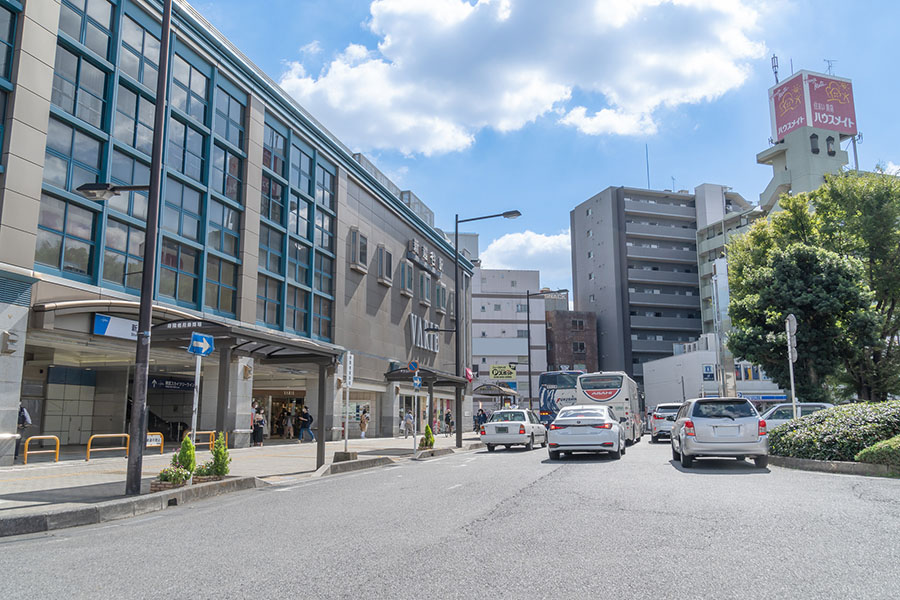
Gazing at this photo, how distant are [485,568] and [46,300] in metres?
16.8

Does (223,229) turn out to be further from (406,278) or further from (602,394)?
(406,278)

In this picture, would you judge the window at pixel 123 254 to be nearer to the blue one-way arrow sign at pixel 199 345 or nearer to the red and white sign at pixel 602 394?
the blue one-way arrow sign at pixel 199 345

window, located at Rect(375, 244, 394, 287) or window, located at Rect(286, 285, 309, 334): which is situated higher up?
window, located at Rect(375, 244, 394, 287)

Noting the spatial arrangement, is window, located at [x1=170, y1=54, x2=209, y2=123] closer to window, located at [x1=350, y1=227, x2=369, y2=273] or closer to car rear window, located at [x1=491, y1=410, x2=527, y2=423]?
window, located at [x1=350, y1=227, x2=369, y2=273]

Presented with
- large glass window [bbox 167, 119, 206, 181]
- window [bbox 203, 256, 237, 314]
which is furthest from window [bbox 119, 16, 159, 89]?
window [bbox 203, 256, 237, 314]

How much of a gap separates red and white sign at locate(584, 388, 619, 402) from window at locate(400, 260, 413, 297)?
Result: 53.1ft

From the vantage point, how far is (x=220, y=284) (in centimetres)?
2630

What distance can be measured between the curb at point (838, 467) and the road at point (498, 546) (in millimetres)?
1457

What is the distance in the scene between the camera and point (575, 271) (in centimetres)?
8719

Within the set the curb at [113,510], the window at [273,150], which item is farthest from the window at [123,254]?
the curb at [113,510]

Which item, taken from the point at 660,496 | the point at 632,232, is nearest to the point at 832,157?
the point at 632,232

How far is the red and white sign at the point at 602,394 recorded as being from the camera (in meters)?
30.0

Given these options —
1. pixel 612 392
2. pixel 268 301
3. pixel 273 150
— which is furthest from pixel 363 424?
pixel 273 150

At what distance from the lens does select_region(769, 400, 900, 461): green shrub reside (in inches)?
539
